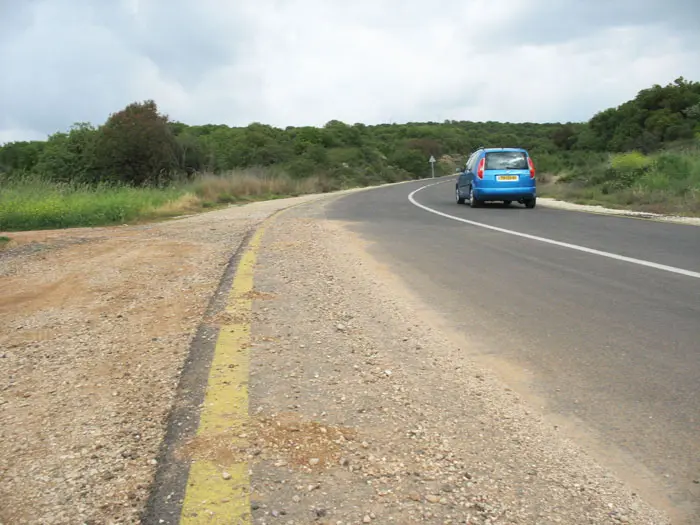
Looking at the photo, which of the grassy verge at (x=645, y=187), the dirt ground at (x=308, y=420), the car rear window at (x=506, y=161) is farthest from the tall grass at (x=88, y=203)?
the grassy verge at (x=645, y=187)

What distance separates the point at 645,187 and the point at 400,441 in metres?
18.5

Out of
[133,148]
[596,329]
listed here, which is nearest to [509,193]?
[596,329]

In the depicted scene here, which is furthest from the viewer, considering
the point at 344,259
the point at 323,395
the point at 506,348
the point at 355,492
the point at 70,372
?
the point at 344,259

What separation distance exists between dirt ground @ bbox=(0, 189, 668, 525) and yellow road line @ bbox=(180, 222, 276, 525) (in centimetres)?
7

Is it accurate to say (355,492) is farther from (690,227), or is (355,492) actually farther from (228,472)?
(690,227)

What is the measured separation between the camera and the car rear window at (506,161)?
1684 centimetres

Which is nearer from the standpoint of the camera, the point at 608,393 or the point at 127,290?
the point at 608,393

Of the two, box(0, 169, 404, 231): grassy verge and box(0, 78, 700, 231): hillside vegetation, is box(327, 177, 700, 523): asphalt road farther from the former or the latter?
box(0, 169, 404, 231): grassy verge

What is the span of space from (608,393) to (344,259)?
4.90 metres

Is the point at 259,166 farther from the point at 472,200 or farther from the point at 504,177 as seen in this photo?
the point at 504,177

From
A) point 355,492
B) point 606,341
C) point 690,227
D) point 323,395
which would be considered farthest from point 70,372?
point 690,227

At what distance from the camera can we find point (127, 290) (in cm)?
602

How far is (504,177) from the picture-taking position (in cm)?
1675

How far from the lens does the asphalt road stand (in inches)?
106
